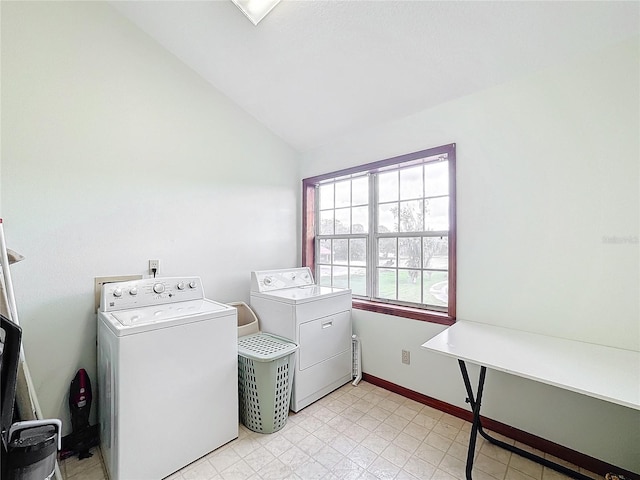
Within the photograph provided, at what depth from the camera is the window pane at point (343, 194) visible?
3.11m

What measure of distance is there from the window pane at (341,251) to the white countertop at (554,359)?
4.64ft

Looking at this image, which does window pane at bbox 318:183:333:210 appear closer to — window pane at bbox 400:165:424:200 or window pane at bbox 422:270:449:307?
window pane at bbox 400:165:424:200

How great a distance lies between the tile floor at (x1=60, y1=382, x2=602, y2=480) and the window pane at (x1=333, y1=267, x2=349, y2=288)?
1.25m

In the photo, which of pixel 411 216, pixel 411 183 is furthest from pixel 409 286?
pixel 411 183

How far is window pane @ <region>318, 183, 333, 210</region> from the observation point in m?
3.29

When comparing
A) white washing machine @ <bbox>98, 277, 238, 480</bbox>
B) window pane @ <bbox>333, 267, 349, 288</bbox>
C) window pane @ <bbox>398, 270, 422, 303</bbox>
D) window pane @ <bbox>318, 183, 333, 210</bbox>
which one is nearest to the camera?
white washing machine @ <bbox>98, 277, 238, 480</bbox>

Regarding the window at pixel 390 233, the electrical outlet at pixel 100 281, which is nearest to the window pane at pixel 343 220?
the window at pixel 390 233

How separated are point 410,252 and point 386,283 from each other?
0.40 m

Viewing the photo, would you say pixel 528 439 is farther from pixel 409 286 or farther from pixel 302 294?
pixel 302 294

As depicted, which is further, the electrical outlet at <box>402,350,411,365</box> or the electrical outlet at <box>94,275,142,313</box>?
the electrical outlet at <box>402,350,411,365</box>

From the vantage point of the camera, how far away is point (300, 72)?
7.41 ft

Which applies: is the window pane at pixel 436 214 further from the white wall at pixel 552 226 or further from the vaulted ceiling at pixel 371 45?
the vaulted ceiling at pixel 371 45

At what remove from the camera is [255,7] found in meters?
1.83

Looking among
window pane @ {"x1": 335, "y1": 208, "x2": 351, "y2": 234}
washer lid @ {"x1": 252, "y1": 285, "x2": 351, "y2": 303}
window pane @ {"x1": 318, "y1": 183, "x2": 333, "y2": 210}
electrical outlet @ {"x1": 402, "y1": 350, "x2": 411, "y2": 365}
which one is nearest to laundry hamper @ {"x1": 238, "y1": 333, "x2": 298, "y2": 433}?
washer lid @ {"x1": 252, "y1": 285, "x2": 351, "y2": 303}
